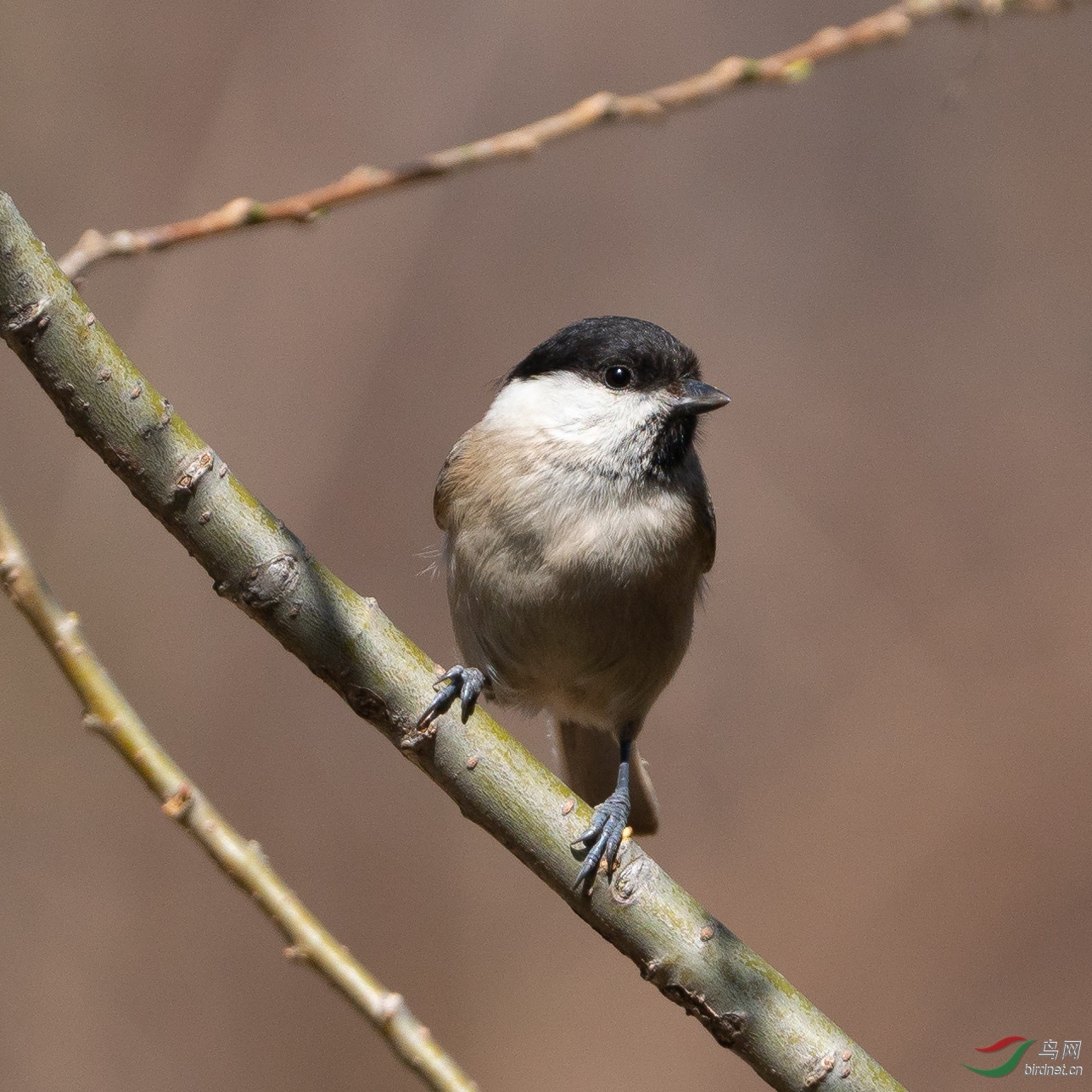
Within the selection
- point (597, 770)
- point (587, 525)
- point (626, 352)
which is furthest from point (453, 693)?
point (597, 770)

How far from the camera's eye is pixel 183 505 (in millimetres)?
1446

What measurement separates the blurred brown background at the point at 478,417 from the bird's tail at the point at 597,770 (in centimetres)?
76

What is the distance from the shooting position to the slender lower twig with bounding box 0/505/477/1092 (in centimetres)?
102

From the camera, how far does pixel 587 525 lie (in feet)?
7.83

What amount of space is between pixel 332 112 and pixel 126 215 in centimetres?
80

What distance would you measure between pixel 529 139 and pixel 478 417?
2.50 meters

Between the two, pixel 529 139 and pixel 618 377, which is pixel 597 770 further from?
pixel 529 139

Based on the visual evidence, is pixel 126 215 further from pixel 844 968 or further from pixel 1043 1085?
pixel 1043 1085

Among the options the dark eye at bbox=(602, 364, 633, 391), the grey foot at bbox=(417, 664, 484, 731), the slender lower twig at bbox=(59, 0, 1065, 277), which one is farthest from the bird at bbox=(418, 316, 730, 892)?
the slender lower twig at bbox=(59, 0, 1065, 277)

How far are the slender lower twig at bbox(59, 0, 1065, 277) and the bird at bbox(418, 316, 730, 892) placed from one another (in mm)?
1106

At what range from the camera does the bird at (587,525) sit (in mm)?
2402

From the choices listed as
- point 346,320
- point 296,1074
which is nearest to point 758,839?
point 296,1074
